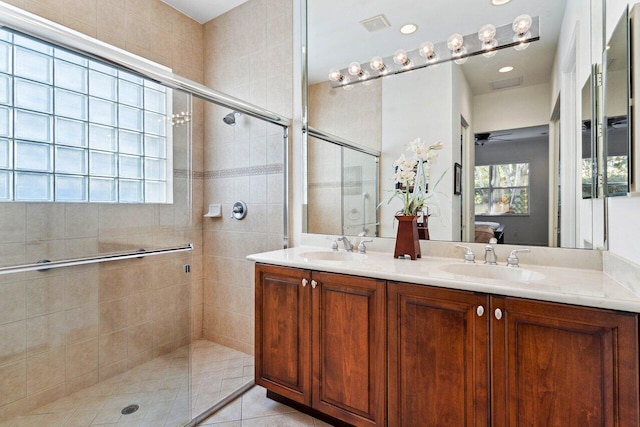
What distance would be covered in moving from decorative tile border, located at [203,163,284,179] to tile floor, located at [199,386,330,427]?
160 cm

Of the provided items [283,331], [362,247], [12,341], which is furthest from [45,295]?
[362,247]

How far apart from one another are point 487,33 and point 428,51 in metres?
0.31

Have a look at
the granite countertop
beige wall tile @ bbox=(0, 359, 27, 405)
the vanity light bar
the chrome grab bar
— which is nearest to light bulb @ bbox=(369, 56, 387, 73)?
the vanity light bar

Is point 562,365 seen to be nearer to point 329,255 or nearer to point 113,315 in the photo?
point 329,255

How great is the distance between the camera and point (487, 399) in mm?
1203

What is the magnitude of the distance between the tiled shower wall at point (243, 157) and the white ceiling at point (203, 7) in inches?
2.3

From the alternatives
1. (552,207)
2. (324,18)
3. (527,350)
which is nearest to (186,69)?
(324,18)

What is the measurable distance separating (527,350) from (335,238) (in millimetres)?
1301

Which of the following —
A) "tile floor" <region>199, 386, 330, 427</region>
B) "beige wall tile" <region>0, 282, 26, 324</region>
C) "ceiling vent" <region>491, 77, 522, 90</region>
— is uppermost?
"ceiling vent" <region>491, 77, 522, 90</region>

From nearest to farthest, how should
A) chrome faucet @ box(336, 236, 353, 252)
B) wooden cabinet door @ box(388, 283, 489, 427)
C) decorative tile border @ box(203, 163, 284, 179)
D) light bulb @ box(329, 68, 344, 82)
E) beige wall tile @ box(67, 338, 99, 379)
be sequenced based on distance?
1. wooden cabinet door @ box(388, 283, 489, 427)
2. beige wall tile @ box(67, 338, 99, 379)
3. chrome faucet @ box(336, 236, 353, 252)
4. light bulb @ box(329, 68, 344, 82)
5. decorative tile border @ box(203, 163, 284, 179)

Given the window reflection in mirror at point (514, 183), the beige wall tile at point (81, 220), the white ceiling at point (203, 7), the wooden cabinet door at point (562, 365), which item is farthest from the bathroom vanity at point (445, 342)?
the white ceiling at point (203, 7)

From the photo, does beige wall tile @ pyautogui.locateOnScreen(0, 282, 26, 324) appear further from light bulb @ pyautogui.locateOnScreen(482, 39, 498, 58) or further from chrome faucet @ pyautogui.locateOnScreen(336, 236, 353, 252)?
light bulb @ pyautogui.locateOnScreen(482, 39, 498, 58)

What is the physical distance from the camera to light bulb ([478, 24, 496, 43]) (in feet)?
5.56

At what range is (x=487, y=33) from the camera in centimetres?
171
